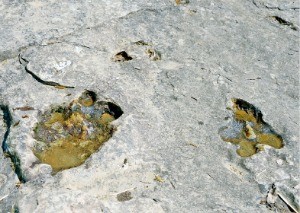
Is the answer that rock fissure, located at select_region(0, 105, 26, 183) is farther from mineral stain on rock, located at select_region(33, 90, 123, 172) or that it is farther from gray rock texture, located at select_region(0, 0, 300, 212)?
mineral stain on rock, located at select_region(33, 90, 123, 172)

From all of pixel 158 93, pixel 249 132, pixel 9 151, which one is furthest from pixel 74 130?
pixel 249 132

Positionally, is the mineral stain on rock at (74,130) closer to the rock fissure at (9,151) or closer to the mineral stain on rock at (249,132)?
the rock fissure at (9,151)

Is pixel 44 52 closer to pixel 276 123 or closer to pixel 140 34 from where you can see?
pixel 140 34

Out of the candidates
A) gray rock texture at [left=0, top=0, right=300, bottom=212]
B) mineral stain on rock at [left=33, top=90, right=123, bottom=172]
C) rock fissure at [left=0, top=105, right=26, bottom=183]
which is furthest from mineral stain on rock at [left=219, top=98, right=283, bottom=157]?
rock fissure at [left=0, top=105, right=26, bottom=183]

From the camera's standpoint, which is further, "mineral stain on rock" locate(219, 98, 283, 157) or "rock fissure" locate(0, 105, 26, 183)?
"mineral stain on rock" locate(219, 98, 283, 157)

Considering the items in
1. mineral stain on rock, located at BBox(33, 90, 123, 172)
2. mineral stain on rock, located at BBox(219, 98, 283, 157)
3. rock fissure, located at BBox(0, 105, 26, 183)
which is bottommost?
rock fissure, located at BBox(0, 105, 26, 183)

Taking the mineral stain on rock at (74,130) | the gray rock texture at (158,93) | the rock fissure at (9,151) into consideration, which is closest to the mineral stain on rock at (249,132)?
the gray rock texture at (158,93)
